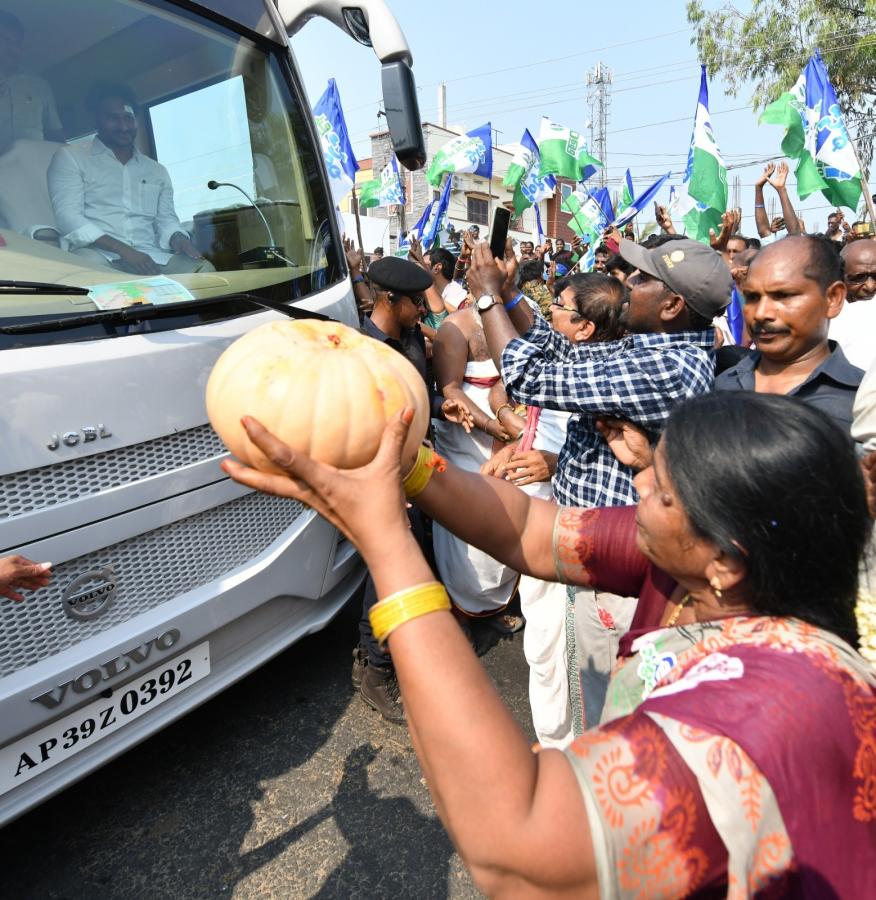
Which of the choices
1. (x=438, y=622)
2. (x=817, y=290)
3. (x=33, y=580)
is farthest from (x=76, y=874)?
(x=817, y=290)

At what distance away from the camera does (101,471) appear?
2.18 metres

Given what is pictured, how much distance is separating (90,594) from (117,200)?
1535 mm

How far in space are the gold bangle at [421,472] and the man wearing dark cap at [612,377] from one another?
79 cm

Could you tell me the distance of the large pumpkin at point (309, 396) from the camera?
119cm

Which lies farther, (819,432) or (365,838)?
(365,838)

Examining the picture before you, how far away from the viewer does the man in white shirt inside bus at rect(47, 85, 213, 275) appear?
98.8 inches

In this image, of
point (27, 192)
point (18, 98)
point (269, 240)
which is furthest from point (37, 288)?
point (269, 240)

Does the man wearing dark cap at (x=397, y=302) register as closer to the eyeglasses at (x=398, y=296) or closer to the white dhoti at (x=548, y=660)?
the eyeglasses at (x=398, y=296)

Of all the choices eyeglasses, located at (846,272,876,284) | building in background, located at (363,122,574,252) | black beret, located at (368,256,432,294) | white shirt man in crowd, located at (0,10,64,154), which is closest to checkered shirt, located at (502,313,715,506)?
black beret, located at (368,256,432,294)

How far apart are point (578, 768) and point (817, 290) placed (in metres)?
2.12

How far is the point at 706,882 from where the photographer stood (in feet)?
3.01

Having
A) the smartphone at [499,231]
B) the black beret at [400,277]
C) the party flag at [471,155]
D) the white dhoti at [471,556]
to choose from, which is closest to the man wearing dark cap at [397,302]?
the black beret at [400,277]

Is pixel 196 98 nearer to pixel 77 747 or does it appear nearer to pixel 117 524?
pixel 117 524

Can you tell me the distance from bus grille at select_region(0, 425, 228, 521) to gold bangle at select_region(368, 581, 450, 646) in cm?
147
